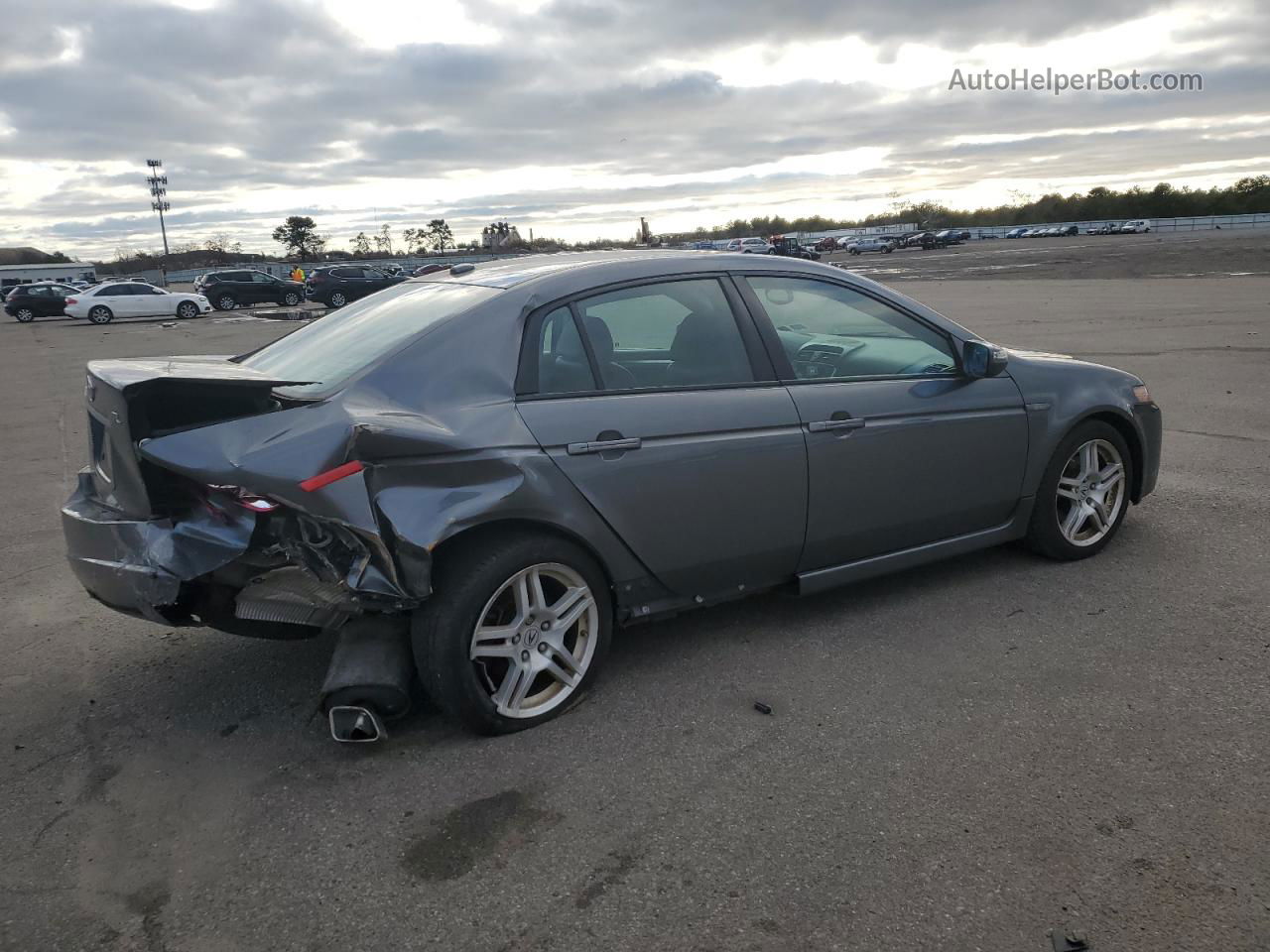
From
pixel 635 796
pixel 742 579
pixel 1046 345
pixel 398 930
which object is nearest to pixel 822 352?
pixel 742 579

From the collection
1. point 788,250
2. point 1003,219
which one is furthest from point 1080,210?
point 788,250

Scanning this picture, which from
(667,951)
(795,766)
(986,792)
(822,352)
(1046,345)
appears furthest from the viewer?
(1046,345)

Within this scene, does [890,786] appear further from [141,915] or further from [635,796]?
[141,915]

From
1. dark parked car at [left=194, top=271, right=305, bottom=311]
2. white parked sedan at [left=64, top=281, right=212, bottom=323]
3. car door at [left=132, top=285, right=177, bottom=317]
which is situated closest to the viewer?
white parked sedan at [left=64, top=281, right=212, bottom=323]

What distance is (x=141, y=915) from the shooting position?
2592 mm

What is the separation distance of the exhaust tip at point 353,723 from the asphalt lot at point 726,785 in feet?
0.42

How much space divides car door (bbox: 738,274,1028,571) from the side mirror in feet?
0.20

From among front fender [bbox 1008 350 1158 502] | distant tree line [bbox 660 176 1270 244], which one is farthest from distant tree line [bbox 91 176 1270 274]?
front fender [bbox 1008 350 1158 502]

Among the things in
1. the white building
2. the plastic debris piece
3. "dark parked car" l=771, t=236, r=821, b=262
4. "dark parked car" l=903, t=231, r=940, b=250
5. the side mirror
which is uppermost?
the white building

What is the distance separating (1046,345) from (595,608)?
456 inches

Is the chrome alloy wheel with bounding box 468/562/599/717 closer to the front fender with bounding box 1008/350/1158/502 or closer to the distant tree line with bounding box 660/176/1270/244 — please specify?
the front fender with bounding box 1008/350/1158/502

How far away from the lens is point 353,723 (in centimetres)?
322

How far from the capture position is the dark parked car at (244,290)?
125 ft

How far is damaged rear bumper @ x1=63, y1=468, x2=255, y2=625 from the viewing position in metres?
3.22
